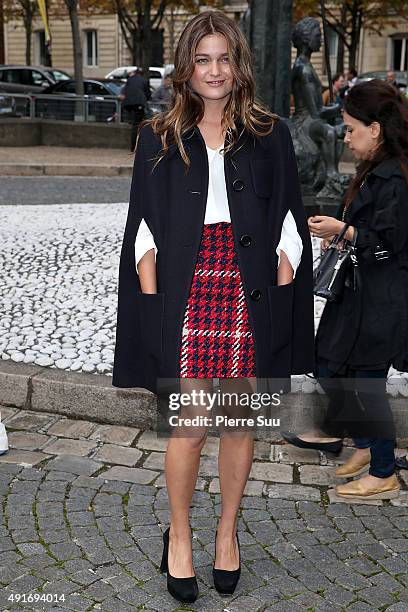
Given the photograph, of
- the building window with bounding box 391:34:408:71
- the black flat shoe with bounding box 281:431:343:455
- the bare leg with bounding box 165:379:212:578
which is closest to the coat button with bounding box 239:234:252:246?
the bare leg with bounding box 165:379:212:578

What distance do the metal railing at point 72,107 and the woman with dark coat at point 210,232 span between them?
61.6 ft

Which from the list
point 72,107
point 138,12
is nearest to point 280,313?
point 72,107

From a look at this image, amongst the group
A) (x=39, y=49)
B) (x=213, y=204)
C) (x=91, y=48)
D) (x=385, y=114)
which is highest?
(x=385, y=114)

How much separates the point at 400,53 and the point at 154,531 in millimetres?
43993

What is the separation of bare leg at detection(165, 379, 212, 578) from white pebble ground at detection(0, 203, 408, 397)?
1708 millimetres

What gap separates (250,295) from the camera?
125 inches

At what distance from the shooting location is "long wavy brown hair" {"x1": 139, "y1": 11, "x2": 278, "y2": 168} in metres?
3.15

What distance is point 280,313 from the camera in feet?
10.6

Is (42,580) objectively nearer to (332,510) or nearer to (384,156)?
(332,510)

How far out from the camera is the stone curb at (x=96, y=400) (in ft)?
16.0

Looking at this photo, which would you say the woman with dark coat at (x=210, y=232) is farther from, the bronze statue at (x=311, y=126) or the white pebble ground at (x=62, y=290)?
the bronze statue at (x=311, y=126)

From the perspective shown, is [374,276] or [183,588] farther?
[374,276]

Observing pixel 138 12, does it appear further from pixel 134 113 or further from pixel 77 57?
pixel 134 113

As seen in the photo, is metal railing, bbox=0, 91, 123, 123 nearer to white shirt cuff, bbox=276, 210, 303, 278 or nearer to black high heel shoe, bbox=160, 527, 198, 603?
white shirt cuff, bbox=276, 210, 303, 278
